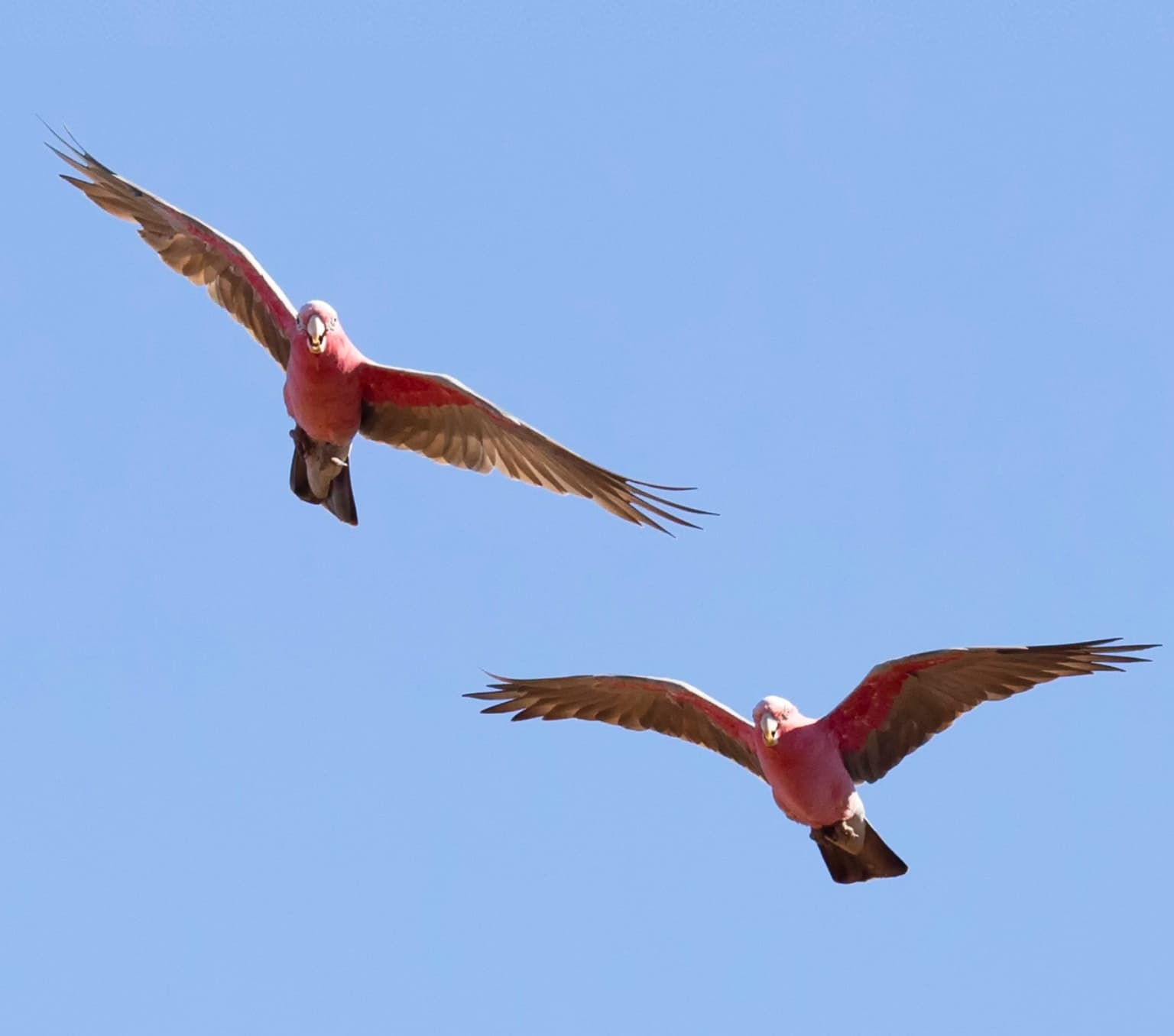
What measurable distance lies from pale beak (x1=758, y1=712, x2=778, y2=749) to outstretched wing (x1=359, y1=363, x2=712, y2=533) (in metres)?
1.81

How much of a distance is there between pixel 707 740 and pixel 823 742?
4.30ft

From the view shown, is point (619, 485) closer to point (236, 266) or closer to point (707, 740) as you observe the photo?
point (707, 740)

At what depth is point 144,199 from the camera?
17.2 metres

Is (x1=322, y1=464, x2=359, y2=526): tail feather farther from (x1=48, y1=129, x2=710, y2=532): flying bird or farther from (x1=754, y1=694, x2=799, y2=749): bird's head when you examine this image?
(x1=754, y1=694, x2=799, y2=749): bird's head

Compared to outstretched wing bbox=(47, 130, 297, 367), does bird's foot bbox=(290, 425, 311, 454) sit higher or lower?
lower

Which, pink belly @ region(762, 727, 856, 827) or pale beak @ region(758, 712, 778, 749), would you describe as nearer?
pale beak @ region(758, 712, 778, 749)

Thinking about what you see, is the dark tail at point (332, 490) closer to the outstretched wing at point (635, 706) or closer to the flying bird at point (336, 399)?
the flying bird at point (336, 399)

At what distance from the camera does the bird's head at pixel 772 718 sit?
50.3ft

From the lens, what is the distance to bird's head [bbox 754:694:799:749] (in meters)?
15.3

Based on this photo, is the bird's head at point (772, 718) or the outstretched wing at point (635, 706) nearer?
the bird's head at point (772, 718)

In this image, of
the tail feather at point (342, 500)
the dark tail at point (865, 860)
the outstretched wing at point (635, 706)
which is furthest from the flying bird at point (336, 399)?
the dark tail at point (865, 860)

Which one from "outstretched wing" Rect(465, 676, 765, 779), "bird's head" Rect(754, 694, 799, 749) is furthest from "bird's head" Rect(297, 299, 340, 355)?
"bird's head" Rect(754, 694, 799, 749)

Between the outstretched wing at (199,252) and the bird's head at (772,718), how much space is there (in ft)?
17.1

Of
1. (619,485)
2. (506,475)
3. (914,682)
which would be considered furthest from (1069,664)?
(506,475)
